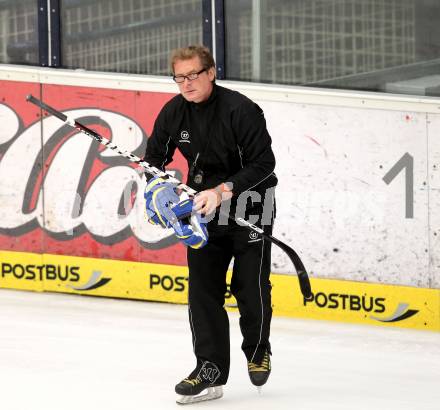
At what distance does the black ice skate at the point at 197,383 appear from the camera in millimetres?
5441

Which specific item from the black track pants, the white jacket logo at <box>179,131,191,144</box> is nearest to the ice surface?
the black track pants

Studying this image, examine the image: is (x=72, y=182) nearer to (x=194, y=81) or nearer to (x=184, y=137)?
(x=184, y=137)

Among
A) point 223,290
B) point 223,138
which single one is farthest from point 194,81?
point 223,290

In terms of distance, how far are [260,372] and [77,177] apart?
8.77 ft

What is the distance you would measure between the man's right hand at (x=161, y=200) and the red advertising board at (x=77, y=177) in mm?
2156

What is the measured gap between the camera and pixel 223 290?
5.54 meters

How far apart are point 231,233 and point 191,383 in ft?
2.04

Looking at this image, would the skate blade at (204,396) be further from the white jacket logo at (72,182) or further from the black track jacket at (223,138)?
the white jacket logo at (72,182)

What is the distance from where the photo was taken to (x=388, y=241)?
6996mm

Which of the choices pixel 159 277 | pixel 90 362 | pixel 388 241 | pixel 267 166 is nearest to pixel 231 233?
pixel 267 166

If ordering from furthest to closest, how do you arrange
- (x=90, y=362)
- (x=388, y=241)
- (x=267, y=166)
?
(x=388, y=241) → (x=90, y=362) → (x=267, y=166)

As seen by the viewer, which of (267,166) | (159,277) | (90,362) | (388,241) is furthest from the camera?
(159,277)

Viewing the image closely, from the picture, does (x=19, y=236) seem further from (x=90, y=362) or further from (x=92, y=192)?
(x=90, y=362)

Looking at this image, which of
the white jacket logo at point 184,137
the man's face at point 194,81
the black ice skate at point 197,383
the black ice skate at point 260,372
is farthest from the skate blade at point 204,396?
the man's face at point 194,81
